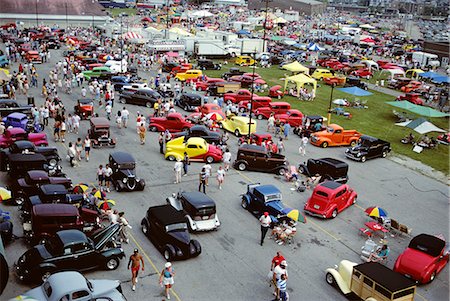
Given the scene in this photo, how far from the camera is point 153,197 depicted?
21.9m

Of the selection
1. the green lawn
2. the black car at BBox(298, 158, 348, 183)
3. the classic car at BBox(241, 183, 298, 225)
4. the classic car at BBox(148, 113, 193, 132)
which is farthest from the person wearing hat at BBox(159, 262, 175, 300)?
the green lawn

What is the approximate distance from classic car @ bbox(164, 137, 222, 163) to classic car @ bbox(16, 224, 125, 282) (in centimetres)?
1060

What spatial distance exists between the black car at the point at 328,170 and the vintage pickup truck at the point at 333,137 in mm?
6091

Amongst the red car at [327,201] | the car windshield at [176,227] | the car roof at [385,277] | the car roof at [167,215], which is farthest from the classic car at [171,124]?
the car roof at [385,277]

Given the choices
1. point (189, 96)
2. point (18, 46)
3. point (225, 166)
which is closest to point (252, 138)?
point (225, 166)

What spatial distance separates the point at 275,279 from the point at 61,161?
1534 cm

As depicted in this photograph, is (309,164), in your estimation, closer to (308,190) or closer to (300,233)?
(308,190)

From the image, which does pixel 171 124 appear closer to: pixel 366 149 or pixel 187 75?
pixel 366 149

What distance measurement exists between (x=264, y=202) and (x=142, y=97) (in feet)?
70.3

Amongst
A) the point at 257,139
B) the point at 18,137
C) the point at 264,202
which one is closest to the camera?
the point at 264,202

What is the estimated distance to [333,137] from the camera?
105 ft

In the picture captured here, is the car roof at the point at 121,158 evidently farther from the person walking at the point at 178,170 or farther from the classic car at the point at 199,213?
Answer: the classic car at the point at 199,213

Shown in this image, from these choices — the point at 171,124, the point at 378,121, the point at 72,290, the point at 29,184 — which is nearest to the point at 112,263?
the point at 72,290

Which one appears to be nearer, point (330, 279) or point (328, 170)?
point (330, 279)
